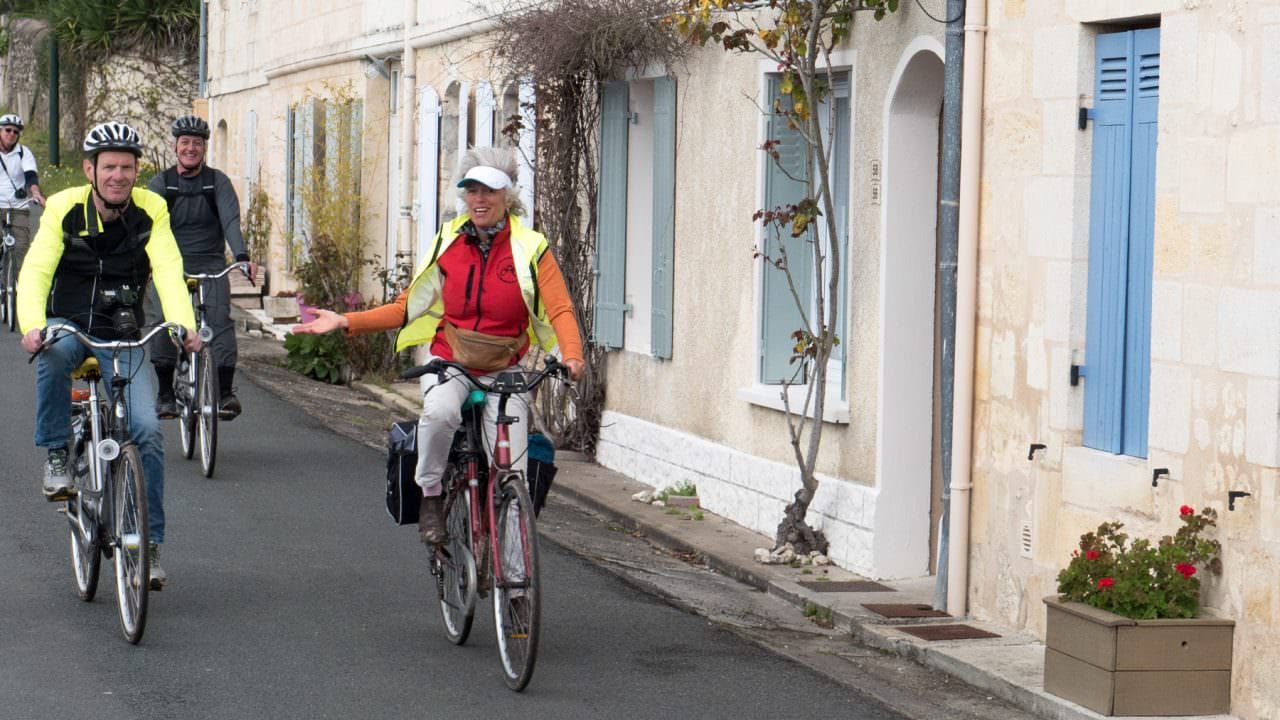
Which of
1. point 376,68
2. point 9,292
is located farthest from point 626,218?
point 9,292

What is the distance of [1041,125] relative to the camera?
799 cm

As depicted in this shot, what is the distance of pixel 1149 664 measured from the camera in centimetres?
669

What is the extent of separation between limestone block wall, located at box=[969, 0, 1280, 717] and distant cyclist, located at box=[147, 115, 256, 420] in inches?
222

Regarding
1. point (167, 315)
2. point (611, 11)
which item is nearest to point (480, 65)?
point (611, 11)

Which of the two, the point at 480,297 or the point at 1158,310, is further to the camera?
the point at 480,297

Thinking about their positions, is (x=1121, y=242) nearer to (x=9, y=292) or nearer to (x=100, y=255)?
(x=100, y=255)

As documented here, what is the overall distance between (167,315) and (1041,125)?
3601mm

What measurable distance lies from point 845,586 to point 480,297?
2.73 m

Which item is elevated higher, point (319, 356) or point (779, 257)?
A: point (779, 257)

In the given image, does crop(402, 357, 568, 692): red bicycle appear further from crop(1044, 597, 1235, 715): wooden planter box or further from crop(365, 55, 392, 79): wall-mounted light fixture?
crop(365, 55, 392, 79): wall-mounted light fixture

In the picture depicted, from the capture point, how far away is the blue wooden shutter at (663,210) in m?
11.9

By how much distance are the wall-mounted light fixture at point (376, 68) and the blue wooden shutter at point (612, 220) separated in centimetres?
759

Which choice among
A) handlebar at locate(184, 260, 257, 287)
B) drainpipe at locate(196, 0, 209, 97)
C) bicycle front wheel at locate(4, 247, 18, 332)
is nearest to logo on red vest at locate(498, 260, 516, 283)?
handlebar at locate(184, 260, 257, 287)

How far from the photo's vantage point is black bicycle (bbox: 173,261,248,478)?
11.7 m
